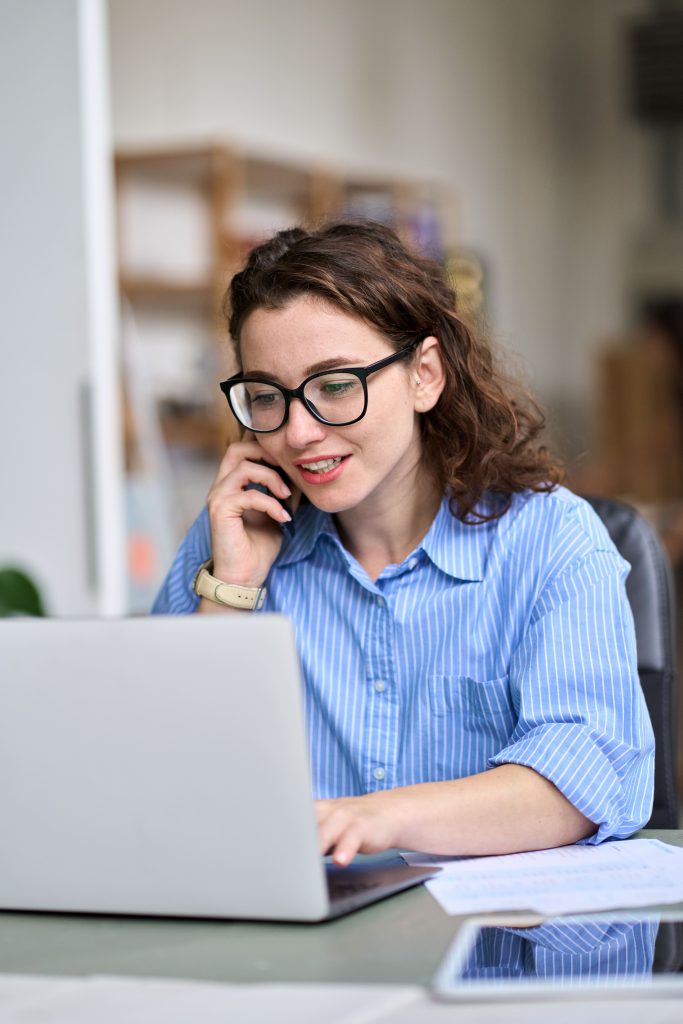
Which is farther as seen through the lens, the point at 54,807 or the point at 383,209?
the point at 383,209

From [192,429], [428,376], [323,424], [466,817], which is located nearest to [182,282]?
[192,429]

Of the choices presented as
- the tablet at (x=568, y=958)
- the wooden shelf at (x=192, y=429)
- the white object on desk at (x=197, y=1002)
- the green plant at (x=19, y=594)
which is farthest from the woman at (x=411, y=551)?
the wooden shelf at (x=192, y=429)

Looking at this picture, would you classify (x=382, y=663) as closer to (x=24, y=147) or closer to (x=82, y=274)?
(x=82, y=274)

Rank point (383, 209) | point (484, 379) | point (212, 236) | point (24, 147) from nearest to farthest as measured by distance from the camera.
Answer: point (484, 379) → point (24, 147) → point (212, 236) → point (383, 209)

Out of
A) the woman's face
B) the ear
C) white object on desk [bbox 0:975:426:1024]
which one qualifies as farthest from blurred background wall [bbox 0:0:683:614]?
white object on desk [bbox 0:975:426:1024]

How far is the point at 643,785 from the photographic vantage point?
133cm

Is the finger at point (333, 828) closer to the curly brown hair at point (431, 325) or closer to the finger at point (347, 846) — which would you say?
the finger at point (347, 846)

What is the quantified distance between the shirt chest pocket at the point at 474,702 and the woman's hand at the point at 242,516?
0.83 feet

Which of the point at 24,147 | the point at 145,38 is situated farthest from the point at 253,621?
the point at 145,38

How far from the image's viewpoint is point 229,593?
1.53 meters

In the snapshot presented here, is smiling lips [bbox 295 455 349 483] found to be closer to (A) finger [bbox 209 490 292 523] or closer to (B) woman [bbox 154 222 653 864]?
(B) woman [bbox 154 222 653 864]

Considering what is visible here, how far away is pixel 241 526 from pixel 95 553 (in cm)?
114

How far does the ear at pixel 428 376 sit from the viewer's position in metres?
1.50

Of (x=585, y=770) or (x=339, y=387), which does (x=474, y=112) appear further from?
(x=585, y=770)
